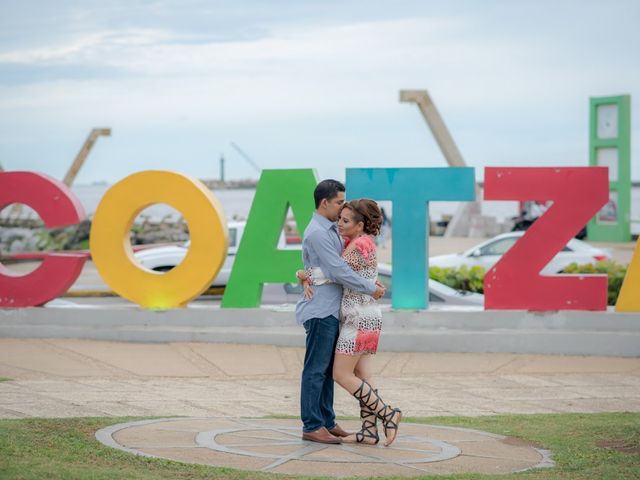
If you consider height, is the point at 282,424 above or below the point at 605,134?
below

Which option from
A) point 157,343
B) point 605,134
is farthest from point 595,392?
point 605,134

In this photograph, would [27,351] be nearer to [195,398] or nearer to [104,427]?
[195,398]

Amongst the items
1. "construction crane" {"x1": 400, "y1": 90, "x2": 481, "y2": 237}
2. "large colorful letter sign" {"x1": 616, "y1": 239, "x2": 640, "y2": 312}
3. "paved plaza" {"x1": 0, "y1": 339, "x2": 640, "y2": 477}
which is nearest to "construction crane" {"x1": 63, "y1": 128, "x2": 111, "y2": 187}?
"construction crane" {"x1": 400, "y1": 90, "x2": 481, "y2": 237}

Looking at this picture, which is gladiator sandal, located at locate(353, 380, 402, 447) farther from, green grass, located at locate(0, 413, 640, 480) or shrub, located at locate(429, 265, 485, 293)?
shrub, located at locate(429, 265, 485, 293)

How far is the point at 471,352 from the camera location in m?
14.1

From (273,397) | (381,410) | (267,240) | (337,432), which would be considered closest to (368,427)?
(381,410)

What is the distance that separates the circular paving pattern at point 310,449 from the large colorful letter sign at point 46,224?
6.84 m

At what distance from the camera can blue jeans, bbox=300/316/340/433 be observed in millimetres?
8156

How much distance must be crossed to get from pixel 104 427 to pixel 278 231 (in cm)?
701

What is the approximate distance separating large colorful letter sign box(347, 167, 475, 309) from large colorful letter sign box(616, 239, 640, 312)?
2.31 metres

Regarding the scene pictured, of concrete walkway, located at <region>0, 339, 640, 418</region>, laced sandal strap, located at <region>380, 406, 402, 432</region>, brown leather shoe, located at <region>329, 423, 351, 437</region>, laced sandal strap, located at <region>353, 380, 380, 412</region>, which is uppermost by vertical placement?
laced sandal strap, located at <region>353, 380, 380, 412</region>

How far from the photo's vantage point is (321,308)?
8.16m

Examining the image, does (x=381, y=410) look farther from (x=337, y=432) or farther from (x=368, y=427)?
(x=337, y=432)

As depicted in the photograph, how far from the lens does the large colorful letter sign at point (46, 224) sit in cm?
1547
